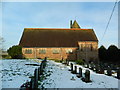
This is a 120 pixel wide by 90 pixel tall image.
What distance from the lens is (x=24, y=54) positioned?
36469 millimetres

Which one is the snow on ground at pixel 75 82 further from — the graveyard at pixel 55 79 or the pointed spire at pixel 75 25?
the pointed spire at pixel 75 25

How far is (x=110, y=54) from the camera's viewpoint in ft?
124

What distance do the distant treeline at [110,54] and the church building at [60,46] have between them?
3.11 m

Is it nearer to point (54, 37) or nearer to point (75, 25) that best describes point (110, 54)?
point (54, 37)

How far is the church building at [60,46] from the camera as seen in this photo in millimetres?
36750

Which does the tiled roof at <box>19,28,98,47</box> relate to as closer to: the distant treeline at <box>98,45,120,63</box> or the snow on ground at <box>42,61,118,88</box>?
the distant treeline at <box>98,45,120,63</box>

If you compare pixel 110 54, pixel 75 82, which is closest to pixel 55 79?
pixel 75 82

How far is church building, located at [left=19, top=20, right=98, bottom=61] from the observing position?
121ft

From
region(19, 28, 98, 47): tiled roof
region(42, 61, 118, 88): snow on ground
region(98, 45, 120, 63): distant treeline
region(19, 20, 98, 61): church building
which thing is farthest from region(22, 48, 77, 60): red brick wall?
region(42, 61, 118, 88): snow on ground

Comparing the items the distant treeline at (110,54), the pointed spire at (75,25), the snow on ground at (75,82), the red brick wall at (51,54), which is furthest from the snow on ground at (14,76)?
the pointed spire at (75,25)

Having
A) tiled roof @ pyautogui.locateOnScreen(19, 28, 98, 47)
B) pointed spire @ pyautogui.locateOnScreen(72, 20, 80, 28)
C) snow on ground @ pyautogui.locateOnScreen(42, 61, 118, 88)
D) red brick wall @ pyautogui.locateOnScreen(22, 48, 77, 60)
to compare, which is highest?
pointed spire @ pyautogui.locateOnScreen(72, 20, 80, 28)

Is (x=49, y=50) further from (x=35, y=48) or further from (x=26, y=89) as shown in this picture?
(x=26, y=89)

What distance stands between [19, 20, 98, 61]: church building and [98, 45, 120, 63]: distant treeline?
3108 mm

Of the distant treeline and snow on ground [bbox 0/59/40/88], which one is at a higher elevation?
the distant treeline
